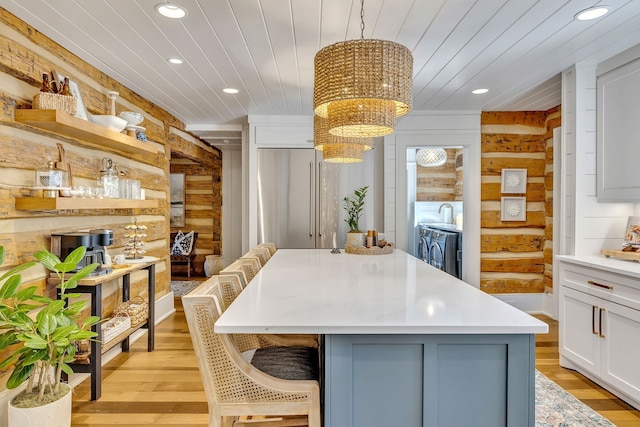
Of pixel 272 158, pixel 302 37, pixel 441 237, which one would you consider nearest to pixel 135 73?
pixel 302 37

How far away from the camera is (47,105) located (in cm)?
231

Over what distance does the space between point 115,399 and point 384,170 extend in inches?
138

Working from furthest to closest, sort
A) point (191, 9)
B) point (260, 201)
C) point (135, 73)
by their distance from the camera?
point (260, 201) → point (135, 73) → point (191, 9)

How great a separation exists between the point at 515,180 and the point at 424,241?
1.89 m

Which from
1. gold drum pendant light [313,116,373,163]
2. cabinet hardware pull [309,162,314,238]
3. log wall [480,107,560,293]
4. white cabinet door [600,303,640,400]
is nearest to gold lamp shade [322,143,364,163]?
gold drum pendant light [313,116,373,163]

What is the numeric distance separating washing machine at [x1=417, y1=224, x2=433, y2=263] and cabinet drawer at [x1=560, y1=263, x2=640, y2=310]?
2953mm

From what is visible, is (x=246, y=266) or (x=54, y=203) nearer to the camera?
(x=54, y=203)

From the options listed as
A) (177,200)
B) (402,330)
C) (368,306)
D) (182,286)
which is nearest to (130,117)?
(368,306)

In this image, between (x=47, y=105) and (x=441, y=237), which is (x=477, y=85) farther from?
(x=47, y=105)

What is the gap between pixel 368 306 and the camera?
60.6 inches

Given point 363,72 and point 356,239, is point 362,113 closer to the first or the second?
point 363,72

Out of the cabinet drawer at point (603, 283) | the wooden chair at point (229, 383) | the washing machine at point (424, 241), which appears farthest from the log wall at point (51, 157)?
the washing machine at point (424, 241)

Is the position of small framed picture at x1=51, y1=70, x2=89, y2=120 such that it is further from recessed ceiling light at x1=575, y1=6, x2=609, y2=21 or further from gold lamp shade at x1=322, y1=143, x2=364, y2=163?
recessed ceiling light at x1=575, y1=6, x2=609, y2=21

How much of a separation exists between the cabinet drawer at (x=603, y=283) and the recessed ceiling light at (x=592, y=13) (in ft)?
5.05
